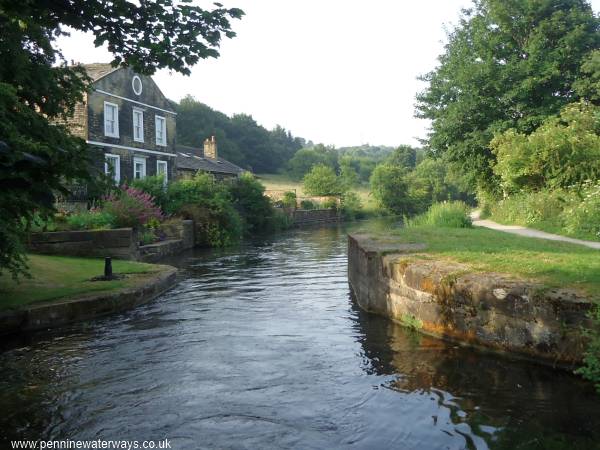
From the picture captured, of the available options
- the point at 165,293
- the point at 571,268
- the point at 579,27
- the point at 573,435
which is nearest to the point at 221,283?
the point at 165,293

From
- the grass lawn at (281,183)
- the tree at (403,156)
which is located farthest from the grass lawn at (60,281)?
the tree at (403,156)

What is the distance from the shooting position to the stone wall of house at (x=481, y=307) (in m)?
5.33

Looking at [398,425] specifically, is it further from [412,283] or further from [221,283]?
[221,283]

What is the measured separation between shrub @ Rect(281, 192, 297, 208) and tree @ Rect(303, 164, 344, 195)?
9763mm

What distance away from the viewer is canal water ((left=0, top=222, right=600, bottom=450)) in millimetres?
4238

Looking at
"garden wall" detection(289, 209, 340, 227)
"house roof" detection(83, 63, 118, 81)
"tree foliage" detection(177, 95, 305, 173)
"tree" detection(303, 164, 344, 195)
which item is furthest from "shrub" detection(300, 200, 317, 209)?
"tree foliage" detection(177, 95, 305, 173)

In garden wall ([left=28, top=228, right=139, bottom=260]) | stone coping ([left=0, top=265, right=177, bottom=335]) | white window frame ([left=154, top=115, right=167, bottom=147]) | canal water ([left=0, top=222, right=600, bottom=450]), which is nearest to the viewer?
canal water ([left=0, top=222, right=600, bottom=450])

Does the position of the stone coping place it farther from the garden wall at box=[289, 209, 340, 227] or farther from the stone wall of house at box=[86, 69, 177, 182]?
the garden wall at box=[289, 209, 340, 227]

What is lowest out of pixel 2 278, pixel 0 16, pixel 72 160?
pixel 2 278

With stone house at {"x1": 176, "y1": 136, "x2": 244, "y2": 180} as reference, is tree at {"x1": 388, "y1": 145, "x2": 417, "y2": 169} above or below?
above

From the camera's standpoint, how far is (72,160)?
548 centimetres

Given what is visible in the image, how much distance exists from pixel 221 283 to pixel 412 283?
5978 mm

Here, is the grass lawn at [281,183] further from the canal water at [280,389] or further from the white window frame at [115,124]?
the canal water at [280,389]

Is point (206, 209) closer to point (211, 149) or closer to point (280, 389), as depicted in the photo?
point (280, 389)
